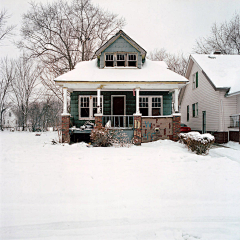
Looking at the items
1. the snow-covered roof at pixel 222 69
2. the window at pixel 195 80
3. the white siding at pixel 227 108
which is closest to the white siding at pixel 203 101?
the window at pixel 195 80

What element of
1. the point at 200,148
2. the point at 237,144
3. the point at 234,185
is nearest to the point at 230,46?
the point at 237,144

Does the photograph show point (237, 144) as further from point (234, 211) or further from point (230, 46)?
point (230, 46)

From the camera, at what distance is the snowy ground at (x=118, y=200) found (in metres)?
2.58

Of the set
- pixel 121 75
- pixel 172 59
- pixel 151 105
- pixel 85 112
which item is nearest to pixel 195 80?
pixel 151 105

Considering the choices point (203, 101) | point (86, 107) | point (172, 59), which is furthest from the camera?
point (172, 59)

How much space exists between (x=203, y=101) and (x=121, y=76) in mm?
7358

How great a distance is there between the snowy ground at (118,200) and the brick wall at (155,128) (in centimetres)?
460

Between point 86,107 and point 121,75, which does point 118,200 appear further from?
point 86,107

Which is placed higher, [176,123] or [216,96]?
[216,96]

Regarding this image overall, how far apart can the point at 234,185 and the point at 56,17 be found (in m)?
20.3

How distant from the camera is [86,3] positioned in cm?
1836

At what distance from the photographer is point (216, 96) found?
11922 millimetres

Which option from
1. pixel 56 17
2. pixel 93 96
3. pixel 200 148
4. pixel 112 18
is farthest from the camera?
pixel 112 18

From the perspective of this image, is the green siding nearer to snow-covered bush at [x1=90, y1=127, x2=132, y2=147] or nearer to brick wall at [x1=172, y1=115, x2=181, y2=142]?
brick wall at [x1=172, y1=115, x2=181, y2=142]
